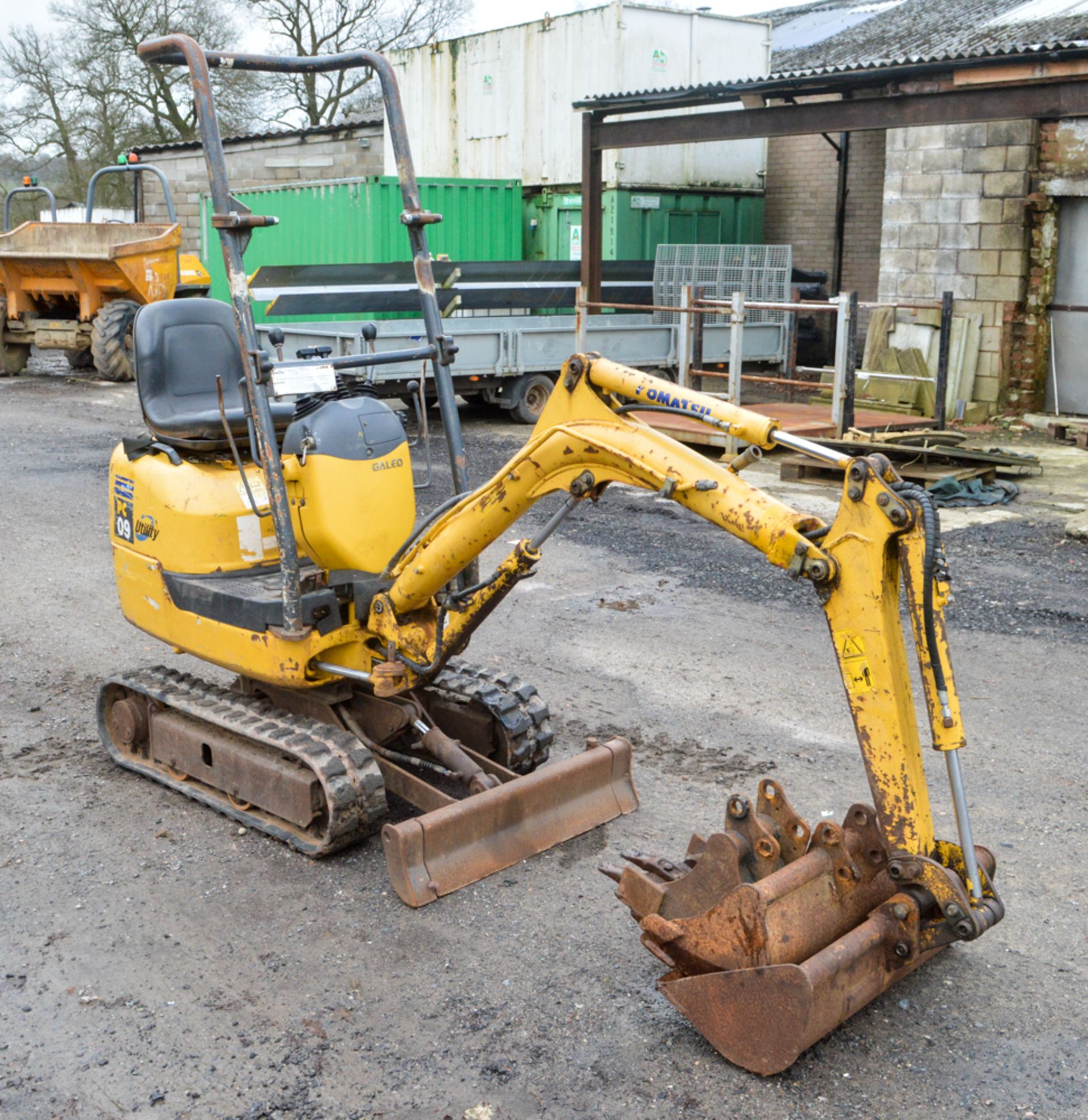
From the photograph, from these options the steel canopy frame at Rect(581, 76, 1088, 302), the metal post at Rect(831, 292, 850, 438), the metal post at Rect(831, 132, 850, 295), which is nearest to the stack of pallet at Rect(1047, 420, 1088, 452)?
the metal post at Rect(831, 292, 850, 438)

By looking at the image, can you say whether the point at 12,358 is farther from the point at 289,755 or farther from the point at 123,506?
the point at 289,755

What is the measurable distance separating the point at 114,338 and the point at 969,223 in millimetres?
10329

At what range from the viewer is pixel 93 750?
552 cm

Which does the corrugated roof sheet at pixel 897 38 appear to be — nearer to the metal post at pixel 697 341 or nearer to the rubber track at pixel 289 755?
the metal post at pixel 697 341

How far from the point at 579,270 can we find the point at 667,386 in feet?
41.8

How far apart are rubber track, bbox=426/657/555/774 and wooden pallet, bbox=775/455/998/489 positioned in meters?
5.67

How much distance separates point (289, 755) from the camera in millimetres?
4605

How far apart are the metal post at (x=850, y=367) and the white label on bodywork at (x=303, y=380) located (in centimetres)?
779

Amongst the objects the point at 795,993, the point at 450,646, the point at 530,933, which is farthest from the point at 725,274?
the point at 795,993

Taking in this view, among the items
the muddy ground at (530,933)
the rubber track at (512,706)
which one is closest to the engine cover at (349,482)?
the rubber track at (512,706)

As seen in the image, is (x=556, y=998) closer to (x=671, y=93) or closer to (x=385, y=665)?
(x=385, y=665)

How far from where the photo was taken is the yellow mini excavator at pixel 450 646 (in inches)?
129

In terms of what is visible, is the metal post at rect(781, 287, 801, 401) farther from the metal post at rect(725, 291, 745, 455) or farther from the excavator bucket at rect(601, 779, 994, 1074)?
the excavator bucket at rect(601, 779, 994, 1074)

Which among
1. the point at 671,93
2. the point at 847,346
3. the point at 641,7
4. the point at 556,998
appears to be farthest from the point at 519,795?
the point at 641,7
